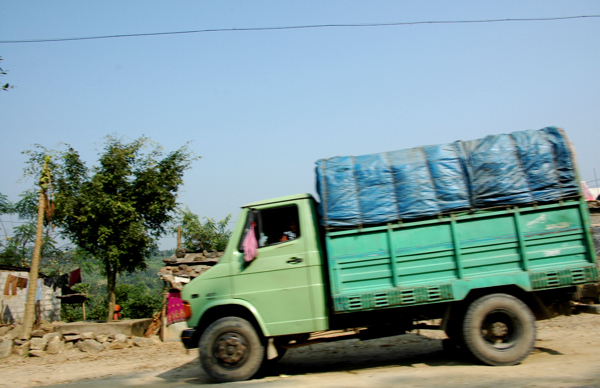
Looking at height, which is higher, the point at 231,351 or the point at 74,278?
the point at 74,278

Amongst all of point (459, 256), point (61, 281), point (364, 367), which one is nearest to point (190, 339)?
point (364, 367)

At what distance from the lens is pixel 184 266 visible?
12883 mm

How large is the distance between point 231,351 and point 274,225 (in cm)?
A: 176

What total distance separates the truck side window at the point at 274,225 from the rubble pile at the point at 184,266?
6.93 metres

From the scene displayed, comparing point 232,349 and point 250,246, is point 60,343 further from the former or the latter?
point 250,246

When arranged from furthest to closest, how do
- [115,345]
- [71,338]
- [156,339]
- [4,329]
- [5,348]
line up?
[4,329] → [156,339] → [71,338] → [115,345] → [5,348]

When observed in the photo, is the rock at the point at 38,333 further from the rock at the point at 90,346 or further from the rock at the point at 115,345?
the rock at the point at 115,345

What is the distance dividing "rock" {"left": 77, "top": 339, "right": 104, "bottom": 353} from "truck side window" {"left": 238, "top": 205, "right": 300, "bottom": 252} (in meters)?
6.71

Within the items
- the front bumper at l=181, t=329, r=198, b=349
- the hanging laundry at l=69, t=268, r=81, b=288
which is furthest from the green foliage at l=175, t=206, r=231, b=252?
the front bumper at l=181, t=329, r=198, b=349

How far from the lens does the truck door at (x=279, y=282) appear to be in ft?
18.6

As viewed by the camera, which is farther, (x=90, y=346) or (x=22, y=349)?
(x=90, y=346)

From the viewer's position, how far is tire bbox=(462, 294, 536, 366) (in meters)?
5.44

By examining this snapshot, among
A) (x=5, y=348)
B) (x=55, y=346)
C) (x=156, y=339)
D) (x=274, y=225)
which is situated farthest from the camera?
(x=156, y=339)

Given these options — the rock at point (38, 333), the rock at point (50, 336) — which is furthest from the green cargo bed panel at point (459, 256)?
the rock at point (38, 333)
